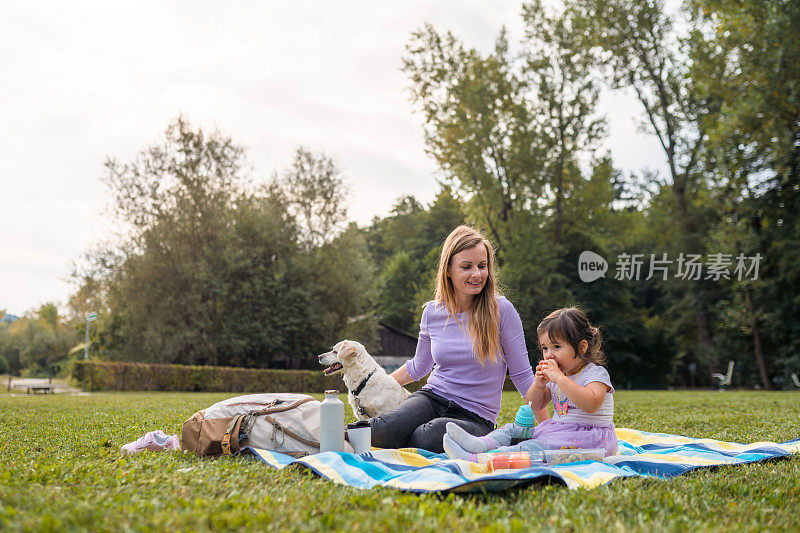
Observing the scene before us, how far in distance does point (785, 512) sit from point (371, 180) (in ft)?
103

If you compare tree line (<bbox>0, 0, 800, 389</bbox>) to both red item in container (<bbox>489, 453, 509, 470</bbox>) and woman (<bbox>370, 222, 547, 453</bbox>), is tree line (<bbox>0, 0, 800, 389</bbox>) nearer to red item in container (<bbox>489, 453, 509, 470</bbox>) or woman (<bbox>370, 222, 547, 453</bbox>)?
woman (<bbox>370, 222, 547, 453</bbox>)

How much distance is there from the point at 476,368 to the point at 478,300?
54 centimetres

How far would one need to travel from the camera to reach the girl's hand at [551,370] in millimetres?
4082

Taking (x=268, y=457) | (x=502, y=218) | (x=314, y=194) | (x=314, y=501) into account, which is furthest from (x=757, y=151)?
(x=314, y=501)

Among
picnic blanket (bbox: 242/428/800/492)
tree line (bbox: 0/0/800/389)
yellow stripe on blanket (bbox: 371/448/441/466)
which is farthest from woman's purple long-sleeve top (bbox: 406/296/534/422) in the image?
tree line (bbox: 0/0/800/389)

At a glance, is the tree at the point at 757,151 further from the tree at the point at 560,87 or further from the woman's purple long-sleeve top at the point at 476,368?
the woman's purple long-sleeve top at the point at 476,368

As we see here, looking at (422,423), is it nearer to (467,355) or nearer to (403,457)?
(467,355)

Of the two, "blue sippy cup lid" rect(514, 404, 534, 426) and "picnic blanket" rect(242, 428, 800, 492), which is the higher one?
"blue sippy cup lid" rect(514, 404, 534, 426)

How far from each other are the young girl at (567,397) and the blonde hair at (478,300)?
44 centimetres

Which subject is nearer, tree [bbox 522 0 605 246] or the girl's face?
the girl's face

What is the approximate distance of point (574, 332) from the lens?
429 cm

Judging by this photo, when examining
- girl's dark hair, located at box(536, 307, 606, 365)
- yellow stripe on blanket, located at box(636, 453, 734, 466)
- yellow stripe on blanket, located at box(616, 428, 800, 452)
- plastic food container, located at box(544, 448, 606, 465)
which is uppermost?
girl's dark hair, located at box(536, 307, 606, 365)

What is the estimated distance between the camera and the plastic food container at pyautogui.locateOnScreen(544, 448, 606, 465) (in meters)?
3.88

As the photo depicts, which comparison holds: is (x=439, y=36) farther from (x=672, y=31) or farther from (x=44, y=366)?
(x=44, y=366)
